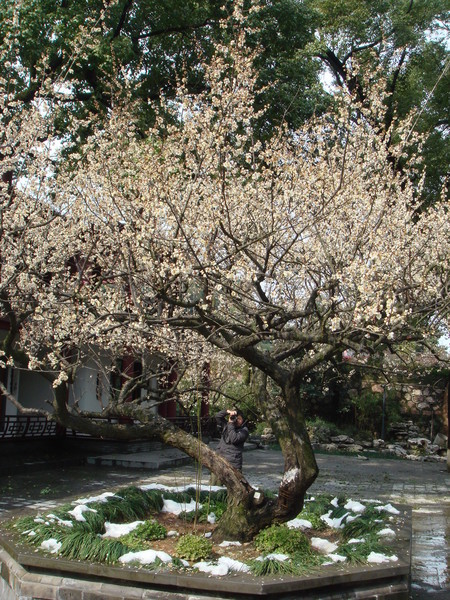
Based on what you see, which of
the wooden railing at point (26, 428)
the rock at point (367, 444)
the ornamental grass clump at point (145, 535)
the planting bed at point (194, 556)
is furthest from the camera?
the rock at point (367, 444)

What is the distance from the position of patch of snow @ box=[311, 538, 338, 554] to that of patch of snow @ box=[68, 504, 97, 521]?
2.47m

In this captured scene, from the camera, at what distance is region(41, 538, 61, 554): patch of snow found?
5.59m

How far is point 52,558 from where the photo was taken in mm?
5395

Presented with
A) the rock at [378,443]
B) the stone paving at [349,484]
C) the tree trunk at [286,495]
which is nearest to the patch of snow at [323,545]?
the tree trunk at [286,495]

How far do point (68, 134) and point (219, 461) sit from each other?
477 inches

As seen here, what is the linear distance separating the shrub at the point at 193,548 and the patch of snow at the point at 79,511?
1.31 metres

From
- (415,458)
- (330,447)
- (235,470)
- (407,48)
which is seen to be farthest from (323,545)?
(407,48)

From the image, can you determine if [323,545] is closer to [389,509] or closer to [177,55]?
[389,509]

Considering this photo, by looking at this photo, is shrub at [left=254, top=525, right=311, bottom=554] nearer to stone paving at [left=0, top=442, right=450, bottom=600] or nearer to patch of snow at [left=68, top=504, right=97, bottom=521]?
stone paving at [left=0, top=442, right=450, bottom=600]

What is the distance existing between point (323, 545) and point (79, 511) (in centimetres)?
266

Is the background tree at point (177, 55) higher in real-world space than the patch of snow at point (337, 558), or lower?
higher

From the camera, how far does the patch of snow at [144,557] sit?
5.35m

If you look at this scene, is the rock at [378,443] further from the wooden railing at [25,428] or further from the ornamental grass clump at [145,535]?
the ornamental grass clump at [145,535]

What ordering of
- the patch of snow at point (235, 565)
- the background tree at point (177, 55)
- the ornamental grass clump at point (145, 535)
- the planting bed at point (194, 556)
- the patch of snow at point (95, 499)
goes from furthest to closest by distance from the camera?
the background tree at point (177, 55), the patch of snow at point (95, 499), the ornamental grass clump at point (145, 535), the patch of snow at point (235, 565), the planting bed at point (194, 556)
